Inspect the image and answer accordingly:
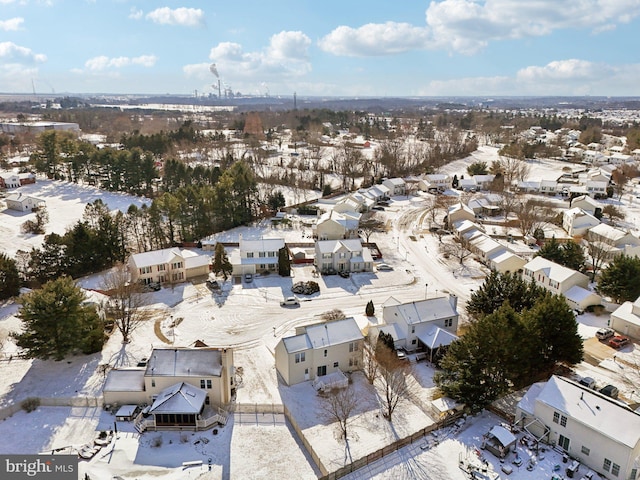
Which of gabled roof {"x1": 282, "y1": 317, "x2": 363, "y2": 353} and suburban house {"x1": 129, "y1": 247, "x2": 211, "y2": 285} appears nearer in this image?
gabled roof {"x1": 282, "y1": 317, "x2": 363, "y2": 353}

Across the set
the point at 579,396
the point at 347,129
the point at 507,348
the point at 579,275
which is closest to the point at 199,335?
the point at 507,348

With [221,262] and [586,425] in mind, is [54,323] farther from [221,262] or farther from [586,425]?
[586,425]

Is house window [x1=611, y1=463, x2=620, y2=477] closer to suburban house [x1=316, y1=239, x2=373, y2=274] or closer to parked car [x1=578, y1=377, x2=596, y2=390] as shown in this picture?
parked car [x1=578, y1=377, x2=596, y2=390]

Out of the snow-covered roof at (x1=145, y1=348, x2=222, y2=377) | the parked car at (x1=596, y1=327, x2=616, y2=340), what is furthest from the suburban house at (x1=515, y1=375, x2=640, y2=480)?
the snow-covered roof at (x1=145, y1=348, x2=222, y2=377)

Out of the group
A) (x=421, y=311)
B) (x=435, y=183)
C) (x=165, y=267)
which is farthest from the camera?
(x=435, y=183)

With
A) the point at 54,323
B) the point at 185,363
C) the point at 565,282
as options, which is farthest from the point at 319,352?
the point at 565,282

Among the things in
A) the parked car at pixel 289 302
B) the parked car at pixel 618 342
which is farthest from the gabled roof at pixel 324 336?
the parked car at pixel 618 342

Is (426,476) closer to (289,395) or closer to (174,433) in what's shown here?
(289,395)
